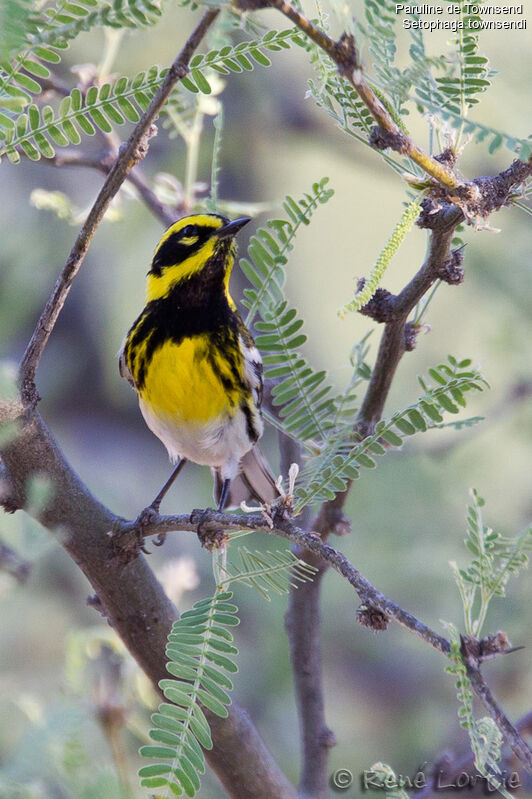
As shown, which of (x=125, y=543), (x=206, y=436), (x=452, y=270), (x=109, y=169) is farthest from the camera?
(x=206, y=436)

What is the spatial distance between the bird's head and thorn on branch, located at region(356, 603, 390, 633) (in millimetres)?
1627

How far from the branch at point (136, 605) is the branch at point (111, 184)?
23 centimetres

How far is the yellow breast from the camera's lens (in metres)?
2.69

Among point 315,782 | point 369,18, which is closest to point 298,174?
point 315,782

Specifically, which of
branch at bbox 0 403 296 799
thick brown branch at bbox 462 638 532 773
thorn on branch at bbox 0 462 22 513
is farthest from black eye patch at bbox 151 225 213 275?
thick brown branch at bbox 462 638 532 773

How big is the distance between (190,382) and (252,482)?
0.61 metres

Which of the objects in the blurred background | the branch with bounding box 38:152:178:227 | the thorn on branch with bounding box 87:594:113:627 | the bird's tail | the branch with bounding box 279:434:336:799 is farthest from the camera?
the blurred background

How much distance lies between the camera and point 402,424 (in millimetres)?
1579

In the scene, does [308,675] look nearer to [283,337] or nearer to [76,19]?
[283,337]

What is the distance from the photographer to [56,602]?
16.8ft

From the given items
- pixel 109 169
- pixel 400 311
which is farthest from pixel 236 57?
pixel 109 169

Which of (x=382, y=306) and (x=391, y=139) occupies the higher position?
(x=382, y=306)

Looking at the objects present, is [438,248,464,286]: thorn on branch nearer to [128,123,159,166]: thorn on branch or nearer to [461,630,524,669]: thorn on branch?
[128,123,159,166]: thorn on branch

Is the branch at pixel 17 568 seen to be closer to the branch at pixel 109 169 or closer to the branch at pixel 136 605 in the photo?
the branch at pixel 136 605
